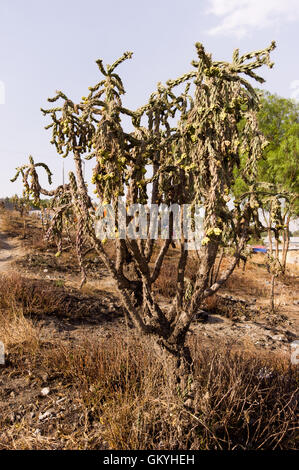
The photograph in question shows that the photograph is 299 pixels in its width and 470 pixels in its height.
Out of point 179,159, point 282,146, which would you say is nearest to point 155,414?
point 179,159

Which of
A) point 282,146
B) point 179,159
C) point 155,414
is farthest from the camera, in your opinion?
point 282,146

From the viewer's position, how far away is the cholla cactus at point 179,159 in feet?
7.98

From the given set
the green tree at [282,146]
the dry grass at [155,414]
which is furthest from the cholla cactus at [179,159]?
the green tree at [282,146]

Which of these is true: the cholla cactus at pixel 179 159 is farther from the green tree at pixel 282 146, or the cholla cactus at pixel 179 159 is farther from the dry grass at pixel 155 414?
the green tree at pixel 282 146

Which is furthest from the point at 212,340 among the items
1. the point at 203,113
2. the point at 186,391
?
the point at 203,113

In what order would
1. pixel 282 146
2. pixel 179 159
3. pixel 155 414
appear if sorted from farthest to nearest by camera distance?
pixel 282 146
pixel 179 159
pixel 155 414

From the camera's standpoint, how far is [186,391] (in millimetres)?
2674

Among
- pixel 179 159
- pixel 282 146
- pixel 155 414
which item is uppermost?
pixel 282 146

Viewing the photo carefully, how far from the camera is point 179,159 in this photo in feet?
9.57

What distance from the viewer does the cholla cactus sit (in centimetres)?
243

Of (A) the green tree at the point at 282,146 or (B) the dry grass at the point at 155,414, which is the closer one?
(B) the dry grass at the point at 155,414

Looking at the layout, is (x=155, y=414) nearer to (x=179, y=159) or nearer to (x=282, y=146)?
(x=179, y=159)

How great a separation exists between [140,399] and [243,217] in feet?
6.25

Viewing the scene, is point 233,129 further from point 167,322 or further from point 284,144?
point 284,144
